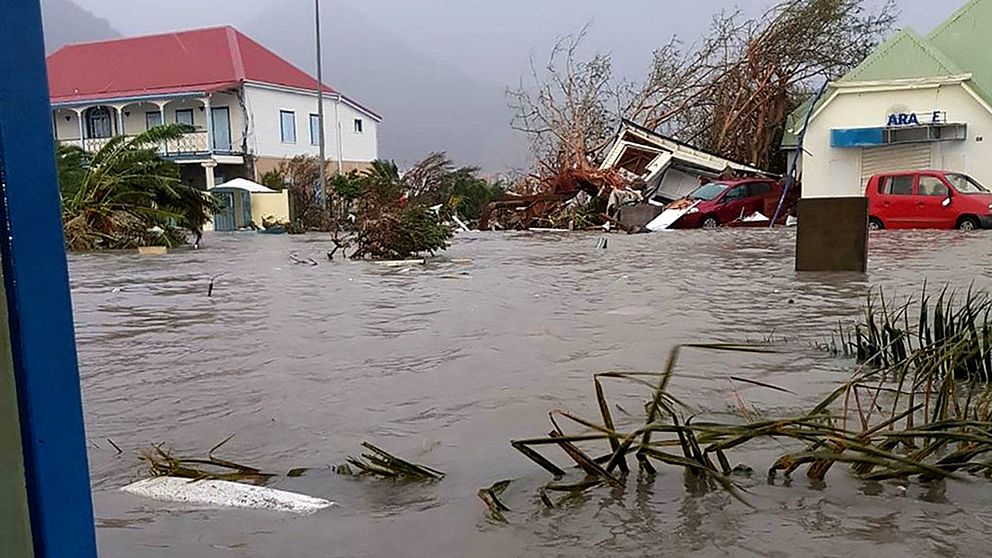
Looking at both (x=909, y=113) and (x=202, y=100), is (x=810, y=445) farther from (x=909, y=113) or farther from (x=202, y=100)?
(x=202, y=100)

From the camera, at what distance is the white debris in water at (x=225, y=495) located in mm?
2453

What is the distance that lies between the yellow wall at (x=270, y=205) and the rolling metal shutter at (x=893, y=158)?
65.7ft

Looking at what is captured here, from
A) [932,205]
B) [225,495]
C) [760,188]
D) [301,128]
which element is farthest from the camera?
[301,128]

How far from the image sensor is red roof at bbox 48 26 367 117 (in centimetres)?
3497

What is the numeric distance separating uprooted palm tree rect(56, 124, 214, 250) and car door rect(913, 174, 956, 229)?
1577cm

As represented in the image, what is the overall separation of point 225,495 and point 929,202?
18205 mm

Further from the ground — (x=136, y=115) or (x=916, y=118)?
(x=136, y=115)

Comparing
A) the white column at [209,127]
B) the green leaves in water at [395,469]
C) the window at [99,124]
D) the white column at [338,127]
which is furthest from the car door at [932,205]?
the window at [99,124]

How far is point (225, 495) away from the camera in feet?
8.34

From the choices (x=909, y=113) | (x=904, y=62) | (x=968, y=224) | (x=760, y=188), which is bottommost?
(x=968, y=224)

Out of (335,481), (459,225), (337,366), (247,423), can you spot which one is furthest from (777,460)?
(459,225)

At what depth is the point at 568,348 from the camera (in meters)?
4.79

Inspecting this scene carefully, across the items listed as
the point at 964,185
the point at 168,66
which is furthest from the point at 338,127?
the point at 964,185

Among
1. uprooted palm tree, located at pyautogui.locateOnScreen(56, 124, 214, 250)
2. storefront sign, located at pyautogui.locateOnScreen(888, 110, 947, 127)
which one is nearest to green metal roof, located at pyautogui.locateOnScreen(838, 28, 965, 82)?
storefront sign, located at pyautogui.locateOnScreen(888, 110, 947, 127)
